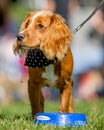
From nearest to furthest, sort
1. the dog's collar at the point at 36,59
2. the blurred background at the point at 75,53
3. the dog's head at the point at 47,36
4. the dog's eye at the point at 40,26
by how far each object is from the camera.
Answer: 1. the dog's head at the point at 47,36
2. the dog's eye at the point at 40,26
3. the dog's collar at the point at 36,59
4. the blurred background at the point at 75,53

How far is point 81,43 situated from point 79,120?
11441 mm

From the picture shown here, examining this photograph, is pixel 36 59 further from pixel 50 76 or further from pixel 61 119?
pixel 61 119

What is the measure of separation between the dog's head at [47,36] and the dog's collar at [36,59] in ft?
0.64

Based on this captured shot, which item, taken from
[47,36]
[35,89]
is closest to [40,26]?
[47,36]

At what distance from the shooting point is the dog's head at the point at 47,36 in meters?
7.96

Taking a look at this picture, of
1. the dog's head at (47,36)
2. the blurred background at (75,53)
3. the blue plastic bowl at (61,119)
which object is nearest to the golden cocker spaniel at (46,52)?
the dog's head at (47,36)

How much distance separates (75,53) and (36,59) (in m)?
10.5

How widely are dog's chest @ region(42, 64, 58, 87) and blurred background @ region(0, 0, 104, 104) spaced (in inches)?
320

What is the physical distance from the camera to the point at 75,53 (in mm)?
18703

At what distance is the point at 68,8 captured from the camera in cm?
1817

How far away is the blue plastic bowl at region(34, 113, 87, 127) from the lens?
766 centimetres

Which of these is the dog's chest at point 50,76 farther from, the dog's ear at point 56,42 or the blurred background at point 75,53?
the blurred background at point 75,53

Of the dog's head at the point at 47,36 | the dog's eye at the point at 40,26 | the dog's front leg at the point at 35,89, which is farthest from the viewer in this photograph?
the dog's front leg at the point at 35,89

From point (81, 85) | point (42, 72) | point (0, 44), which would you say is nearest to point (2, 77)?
point (0, 44)
